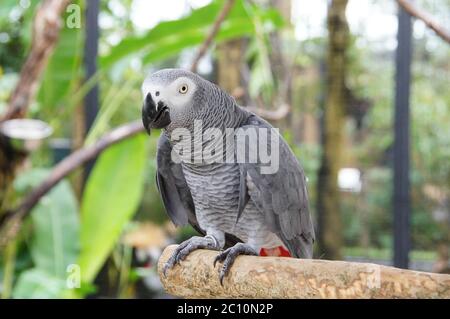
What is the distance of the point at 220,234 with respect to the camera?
2.30 feet

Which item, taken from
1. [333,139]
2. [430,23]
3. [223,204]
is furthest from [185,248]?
[333,139]

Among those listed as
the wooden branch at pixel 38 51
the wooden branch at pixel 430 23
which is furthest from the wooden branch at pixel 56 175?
the wooden branch at pixel 430 23

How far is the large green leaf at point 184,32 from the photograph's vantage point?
4.23ft

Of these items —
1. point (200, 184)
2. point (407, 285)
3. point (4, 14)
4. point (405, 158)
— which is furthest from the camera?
point (405, 158)

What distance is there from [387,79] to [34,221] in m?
1.05

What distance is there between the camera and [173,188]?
690mm

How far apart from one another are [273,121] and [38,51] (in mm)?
584

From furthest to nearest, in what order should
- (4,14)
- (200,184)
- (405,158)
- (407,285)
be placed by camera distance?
1. (405,158)
2. (4,14)
3. (200,184)
4. (407,285)

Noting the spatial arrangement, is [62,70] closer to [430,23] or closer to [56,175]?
[56,175]

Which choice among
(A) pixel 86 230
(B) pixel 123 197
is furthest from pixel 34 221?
(B) pixel 123 197

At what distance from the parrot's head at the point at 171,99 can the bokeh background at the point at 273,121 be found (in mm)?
819

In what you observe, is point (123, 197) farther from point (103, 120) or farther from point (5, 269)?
point (5, 269)

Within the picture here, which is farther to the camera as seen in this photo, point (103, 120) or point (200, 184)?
point (103, 120)

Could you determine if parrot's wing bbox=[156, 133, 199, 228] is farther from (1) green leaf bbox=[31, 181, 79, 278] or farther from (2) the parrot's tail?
(1) green leaf bbox=[31, 181, 79, 278]
